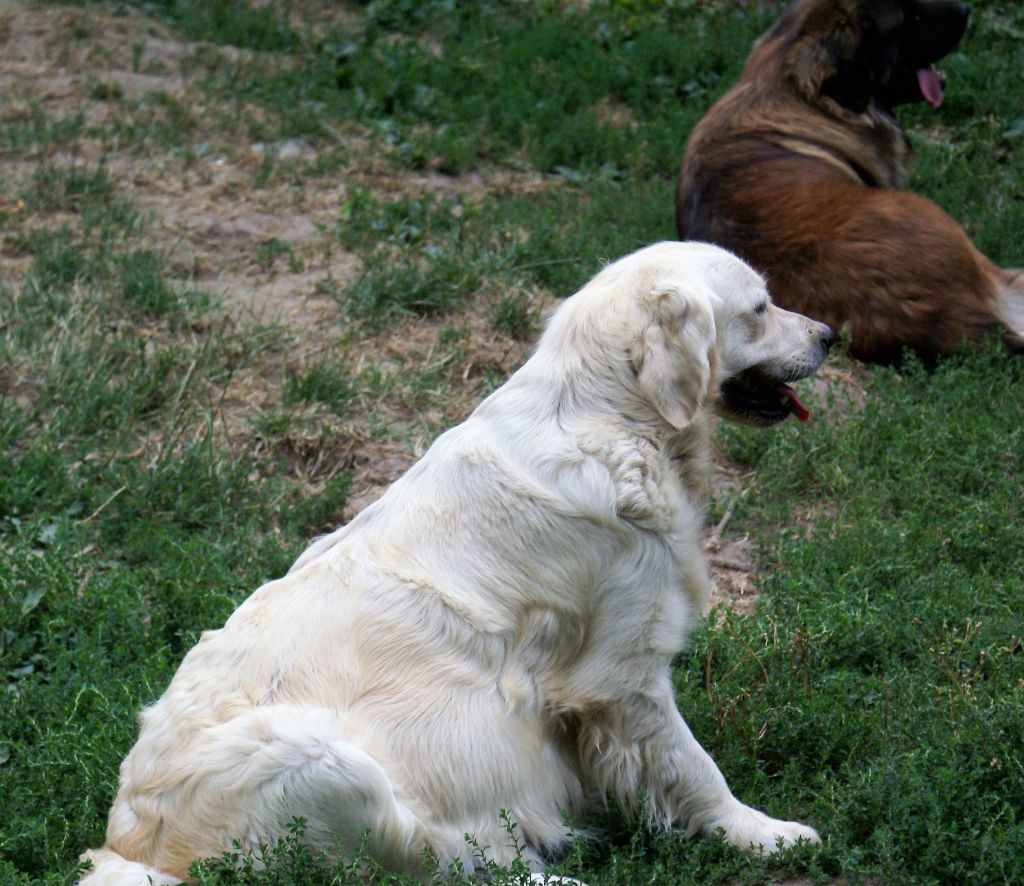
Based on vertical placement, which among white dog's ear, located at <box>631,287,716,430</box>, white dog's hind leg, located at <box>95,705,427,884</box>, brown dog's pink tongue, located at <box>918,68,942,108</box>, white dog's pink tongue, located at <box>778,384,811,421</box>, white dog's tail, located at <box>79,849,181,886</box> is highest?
white dog's ear, located at <box>631,287,716,430</box>

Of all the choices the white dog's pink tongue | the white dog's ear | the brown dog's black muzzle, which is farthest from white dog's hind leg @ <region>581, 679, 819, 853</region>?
the brown dog's black muzzle

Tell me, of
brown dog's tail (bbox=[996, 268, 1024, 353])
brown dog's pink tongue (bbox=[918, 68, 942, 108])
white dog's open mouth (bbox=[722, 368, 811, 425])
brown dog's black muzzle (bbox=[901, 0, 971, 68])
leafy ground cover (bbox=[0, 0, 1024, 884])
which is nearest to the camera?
leafy ground cover (bbox=[0, 0, 1024, 884])

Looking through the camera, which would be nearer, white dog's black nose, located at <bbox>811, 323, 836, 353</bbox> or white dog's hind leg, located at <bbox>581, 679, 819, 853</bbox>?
white dog's hind leg, located at <bbox>581, 679, 819, 853</bbox>

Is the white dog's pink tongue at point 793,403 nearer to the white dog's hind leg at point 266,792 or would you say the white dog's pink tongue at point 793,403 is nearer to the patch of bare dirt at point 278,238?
the patch of bare dirt at point 278,238

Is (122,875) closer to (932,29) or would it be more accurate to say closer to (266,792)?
(266,792)

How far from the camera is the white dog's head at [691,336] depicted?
3.86 m

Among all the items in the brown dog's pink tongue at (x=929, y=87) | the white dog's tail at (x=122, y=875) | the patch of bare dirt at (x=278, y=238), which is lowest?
the patch of bare dirt at (x=278, y=238)

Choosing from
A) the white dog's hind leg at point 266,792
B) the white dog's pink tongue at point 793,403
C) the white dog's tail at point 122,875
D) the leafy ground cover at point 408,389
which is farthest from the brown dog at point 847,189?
the white dog's tail at point 122,875

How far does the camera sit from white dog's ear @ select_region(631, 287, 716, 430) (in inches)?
151

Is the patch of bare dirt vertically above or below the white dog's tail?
below

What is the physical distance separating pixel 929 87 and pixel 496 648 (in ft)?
19.4

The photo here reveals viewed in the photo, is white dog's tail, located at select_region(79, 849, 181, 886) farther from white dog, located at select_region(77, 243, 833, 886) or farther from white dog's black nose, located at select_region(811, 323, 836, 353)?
white dog's black nose, located at select_region(811, 323, 836, 353)

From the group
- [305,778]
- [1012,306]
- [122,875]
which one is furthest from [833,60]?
[122,875]

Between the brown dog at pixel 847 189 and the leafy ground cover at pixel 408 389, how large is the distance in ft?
1.12
